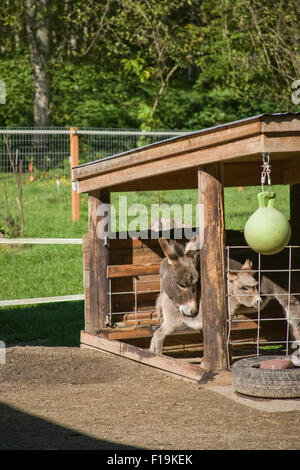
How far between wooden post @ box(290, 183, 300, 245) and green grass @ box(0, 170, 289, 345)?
311cm

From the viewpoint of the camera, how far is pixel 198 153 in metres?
5.96

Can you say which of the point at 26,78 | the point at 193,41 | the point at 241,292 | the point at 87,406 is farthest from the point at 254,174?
the point at 26,78

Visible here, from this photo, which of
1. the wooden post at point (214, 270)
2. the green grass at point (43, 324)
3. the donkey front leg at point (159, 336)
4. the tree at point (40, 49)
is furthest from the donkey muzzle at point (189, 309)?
the tree at point (40, 49)

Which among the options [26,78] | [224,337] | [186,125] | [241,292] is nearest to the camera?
[224,337]

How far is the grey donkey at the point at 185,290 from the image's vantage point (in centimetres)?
687

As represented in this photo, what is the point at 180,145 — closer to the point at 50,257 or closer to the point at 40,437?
the point at 40,437

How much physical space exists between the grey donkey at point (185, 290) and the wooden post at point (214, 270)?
0.84 m

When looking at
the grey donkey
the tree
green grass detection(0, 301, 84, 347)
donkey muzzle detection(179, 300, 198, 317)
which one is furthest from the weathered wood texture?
the tree

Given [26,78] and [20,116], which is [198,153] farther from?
[26,78]

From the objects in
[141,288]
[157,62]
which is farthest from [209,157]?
[157,62]

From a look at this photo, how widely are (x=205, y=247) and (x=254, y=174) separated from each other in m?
2.10

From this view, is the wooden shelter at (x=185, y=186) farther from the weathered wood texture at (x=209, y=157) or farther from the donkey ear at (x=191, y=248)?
the donkey ear at (x=191, y=248)

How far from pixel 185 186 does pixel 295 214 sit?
4.31 ft

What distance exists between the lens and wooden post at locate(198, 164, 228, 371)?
590 centimetres
